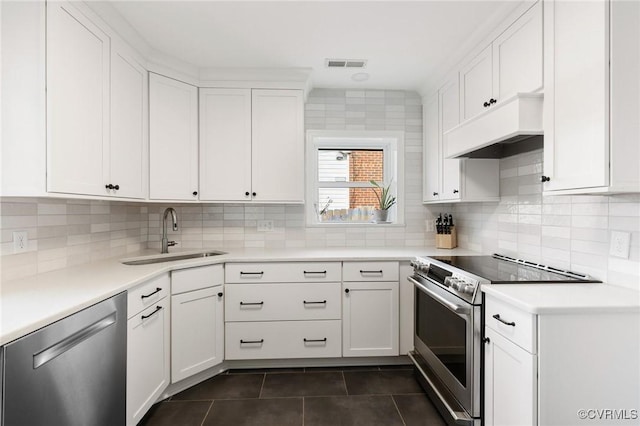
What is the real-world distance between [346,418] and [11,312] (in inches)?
68.2

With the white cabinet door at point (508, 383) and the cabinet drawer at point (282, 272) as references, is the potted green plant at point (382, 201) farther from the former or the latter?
the white cabinet door at point (508, 383)

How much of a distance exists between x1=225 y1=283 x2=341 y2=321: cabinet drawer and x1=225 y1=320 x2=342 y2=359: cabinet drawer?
5cm

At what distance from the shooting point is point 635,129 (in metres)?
1.29

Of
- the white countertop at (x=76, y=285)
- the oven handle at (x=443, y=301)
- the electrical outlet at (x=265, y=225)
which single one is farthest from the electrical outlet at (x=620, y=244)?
the electrical outlet at (x=265, y=225)

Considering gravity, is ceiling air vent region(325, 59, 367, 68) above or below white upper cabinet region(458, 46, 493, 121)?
above

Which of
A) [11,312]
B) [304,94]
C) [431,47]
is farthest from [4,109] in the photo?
[431,47]

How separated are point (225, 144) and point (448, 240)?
2.13 metres

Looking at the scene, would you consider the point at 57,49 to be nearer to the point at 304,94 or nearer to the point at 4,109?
the point at 4,109

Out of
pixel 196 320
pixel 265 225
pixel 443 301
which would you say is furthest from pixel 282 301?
pixel 443 301

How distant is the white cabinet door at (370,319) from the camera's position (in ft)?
8.46

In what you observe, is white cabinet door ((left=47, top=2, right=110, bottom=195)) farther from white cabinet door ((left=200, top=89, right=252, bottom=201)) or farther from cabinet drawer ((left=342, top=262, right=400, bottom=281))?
cabinet drawer ((left=342, top=262, right=400, bottom=281))

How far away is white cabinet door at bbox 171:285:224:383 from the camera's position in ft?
7.30

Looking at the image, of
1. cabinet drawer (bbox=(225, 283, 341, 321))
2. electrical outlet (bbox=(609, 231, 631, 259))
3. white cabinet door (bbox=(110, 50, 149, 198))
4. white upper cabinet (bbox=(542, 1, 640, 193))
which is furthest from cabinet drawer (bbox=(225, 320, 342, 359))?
white upper cabinet (bbox=(542, 1, 640, 193))

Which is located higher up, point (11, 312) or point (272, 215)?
point (272, 215)
